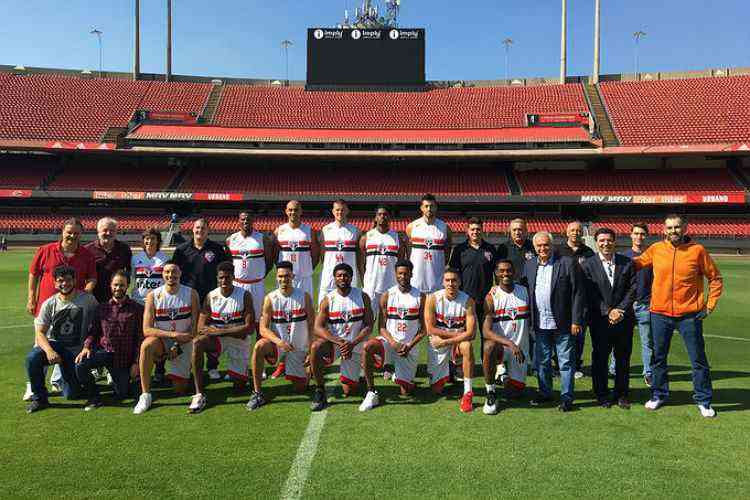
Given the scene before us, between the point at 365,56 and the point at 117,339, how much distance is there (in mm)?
38879

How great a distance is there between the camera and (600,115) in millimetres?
38375

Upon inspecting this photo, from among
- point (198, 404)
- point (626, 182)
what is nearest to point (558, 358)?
point (198, 404)

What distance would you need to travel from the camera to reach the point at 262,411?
5.42m

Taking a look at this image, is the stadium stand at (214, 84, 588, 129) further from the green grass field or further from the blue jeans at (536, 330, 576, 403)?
the green grass field

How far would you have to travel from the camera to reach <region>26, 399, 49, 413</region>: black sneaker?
5387mm

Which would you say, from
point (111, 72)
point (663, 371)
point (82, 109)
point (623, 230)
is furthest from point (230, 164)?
point (663, 371)

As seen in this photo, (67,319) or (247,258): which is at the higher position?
(247,258)

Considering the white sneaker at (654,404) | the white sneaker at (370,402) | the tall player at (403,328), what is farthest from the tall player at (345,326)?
the white sneaker at (654,404)

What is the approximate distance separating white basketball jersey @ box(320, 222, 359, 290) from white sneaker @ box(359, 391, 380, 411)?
2.19 m

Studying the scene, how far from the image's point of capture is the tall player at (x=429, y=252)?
23.1ft

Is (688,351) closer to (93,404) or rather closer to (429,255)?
(429,255)

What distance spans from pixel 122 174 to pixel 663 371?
129 ft

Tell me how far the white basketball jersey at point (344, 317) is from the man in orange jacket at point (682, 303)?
352 cm

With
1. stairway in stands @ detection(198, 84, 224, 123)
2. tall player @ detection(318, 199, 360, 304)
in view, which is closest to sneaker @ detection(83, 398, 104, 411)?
tall player @ detection(318, 199, 360, 304)
